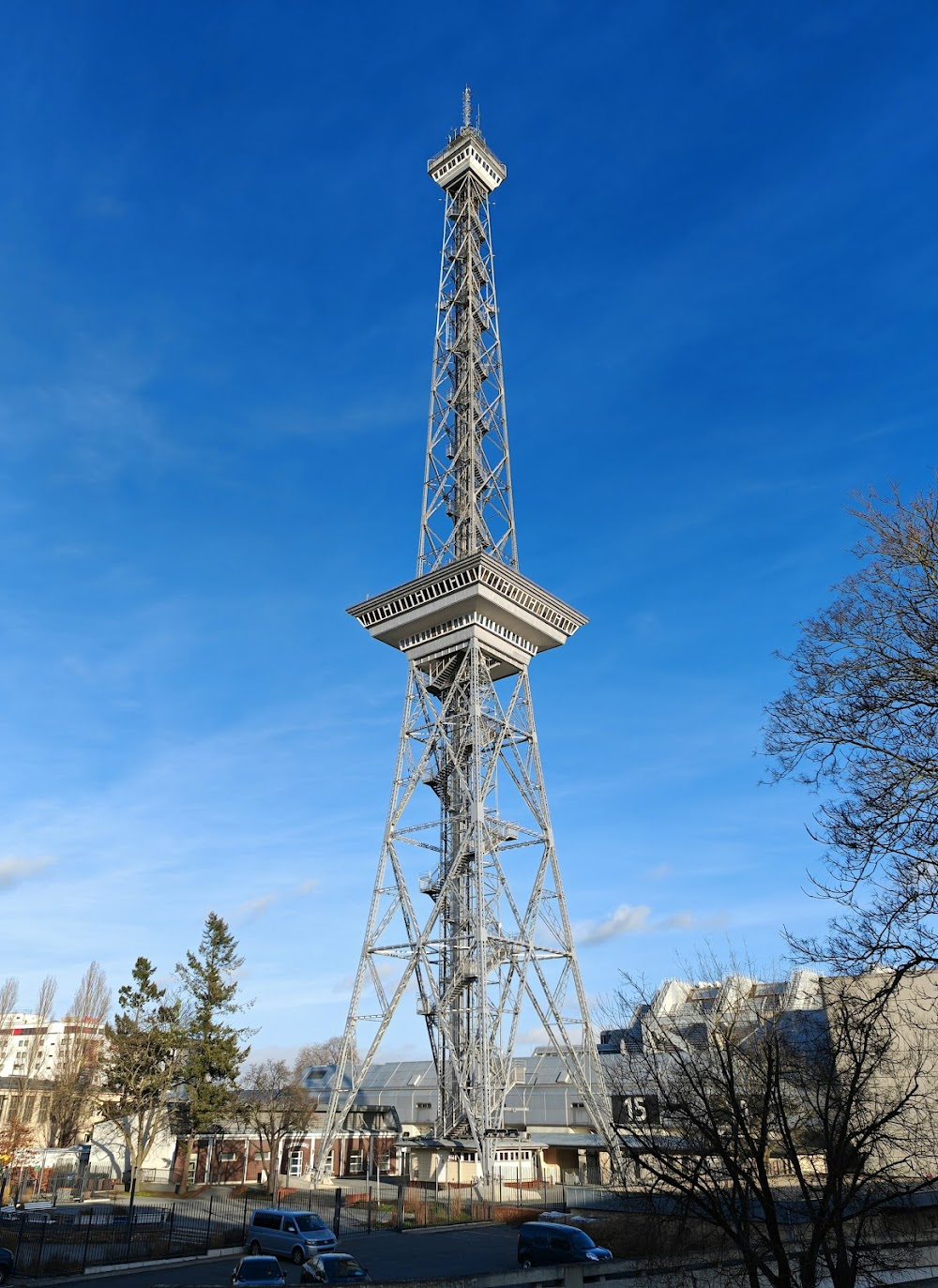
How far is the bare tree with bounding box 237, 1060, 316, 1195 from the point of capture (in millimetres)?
46969

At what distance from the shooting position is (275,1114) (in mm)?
54406

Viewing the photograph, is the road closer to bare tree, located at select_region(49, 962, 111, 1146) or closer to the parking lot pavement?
the parking lot pavement

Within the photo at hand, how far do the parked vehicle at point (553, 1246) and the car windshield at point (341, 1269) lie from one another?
418 centimetres

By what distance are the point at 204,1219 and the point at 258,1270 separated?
53.1 feet

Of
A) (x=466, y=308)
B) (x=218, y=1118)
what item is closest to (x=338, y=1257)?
(x=218, y=1118)

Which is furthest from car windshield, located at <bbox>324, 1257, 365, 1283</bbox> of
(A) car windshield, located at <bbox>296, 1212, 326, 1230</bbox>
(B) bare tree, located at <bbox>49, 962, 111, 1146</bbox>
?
(B) bare tree, located at <bbox>49, 962, 111, 1146</bbox>

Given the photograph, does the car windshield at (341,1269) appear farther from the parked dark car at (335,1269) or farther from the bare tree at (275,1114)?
the bare tree at (275,1114)

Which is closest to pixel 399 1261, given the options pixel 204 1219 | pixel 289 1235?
pixel 289 1235

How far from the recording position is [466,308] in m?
65.5

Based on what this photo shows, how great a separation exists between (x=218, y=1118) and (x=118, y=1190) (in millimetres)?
8126

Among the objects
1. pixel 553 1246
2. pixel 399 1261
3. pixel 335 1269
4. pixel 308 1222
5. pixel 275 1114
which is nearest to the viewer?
pixel 335 1269

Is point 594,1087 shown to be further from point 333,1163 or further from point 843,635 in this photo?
A: point 843,635

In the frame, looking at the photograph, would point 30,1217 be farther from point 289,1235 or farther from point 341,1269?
point 341,1269

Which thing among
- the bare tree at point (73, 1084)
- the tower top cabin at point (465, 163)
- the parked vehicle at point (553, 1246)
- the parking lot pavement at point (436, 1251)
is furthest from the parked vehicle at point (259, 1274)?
the tower top cabin at point (465, 163)
